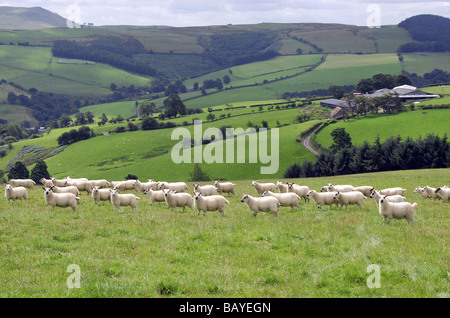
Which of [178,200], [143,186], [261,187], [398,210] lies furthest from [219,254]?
[143,186]

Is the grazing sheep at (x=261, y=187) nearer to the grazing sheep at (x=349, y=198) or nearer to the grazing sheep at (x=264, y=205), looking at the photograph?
the grazing sheep at (x=349, y=198)

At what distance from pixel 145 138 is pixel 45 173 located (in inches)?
1567

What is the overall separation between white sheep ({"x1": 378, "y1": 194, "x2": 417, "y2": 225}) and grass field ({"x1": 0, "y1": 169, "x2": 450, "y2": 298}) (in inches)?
18.6

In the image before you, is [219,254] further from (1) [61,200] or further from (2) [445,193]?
(2) [445,193]

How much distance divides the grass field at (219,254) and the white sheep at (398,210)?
1.55ft

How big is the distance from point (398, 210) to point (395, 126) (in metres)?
93.4

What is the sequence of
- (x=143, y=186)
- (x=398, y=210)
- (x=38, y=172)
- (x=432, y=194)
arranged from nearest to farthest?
(x=398, y=210) < (x=432, y=194) < (x=143, y=186) < (x=38, y=172)

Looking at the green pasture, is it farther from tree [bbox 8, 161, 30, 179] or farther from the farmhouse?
tree [bbox 8, 161, 30, 179]

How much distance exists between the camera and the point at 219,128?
130m

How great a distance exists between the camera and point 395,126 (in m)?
105

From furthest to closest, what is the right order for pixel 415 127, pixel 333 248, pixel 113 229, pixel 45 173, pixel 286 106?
pixel 286 106, pixel 415 127, pixel 45 173, pixel 113 229, pixel 333 248

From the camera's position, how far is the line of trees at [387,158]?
71125mm
